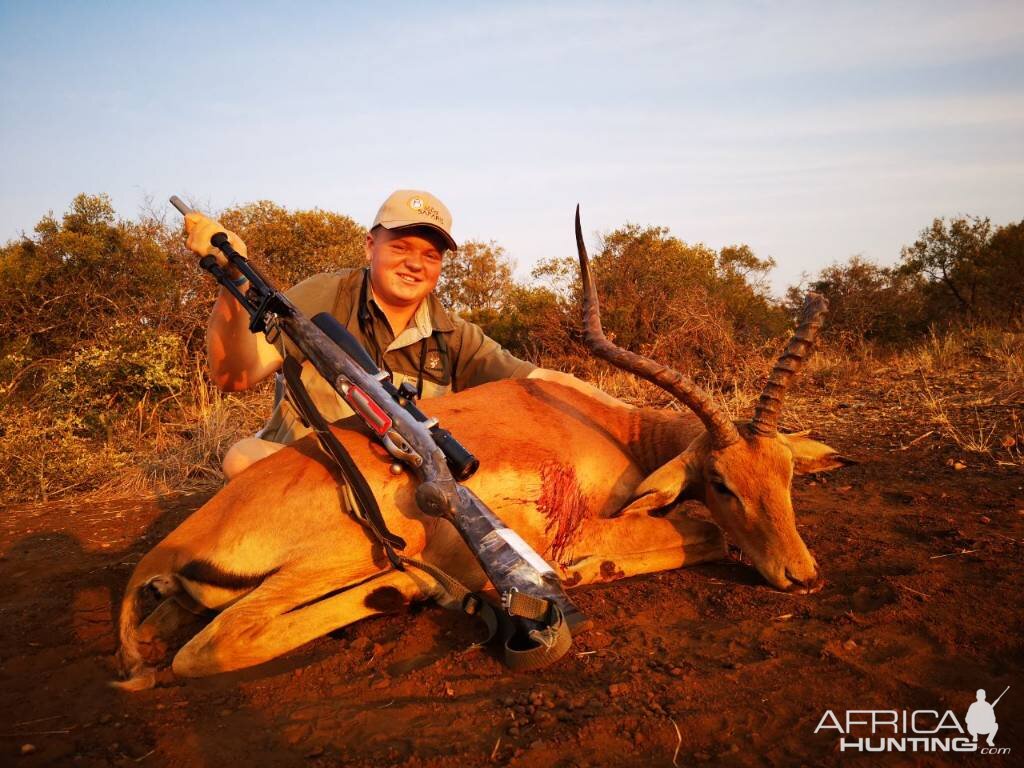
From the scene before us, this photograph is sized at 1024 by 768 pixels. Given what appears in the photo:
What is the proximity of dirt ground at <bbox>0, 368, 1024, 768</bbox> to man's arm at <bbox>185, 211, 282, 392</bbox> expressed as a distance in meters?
1.47

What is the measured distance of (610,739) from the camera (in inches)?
91.9

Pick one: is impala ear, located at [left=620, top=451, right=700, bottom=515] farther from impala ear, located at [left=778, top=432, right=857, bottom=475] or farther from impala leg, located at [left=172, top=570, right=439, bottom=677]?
impala leg, located at [left=172, top=570, right=439, bottom=677]

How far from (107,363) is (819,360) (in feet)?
30.8

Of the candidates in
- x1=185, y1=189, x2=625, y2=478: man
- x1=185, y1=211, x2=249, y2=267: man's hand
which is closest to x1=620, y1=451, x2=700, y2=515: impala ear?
x1=185, y1=189, x2=625, y2=478: man

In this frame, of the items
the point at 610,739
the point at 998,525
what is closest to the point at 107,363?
the point at 610,739

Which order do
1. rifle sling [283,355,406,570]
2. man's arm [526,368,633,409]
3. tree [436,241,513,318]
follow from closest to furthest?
rifle sling [283,355,406,570] → man's arm [526,368,633,409] → tree [436,241,513,318]

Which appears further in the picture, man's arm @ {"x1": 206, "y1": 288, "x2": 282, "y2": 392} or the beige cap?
the beige cap

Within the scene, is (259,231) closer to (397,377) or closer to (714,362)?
(714,362)

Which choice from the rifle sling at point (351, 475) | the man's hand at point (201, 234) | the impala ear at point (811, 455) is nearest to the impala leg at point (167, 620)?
the rifle sling at point (351, 475)

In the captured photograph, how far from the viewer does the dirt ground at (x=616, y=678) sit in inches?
92.9

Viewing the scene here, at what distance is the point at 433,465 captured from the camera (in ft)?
10.6

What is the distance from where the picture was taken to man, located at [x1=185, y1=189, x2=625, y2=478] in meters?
4.83

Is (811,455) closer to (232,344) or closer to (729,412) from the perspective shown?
(729,412)

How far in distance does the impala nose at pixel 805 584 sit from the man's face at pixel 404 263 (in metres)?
2.98
